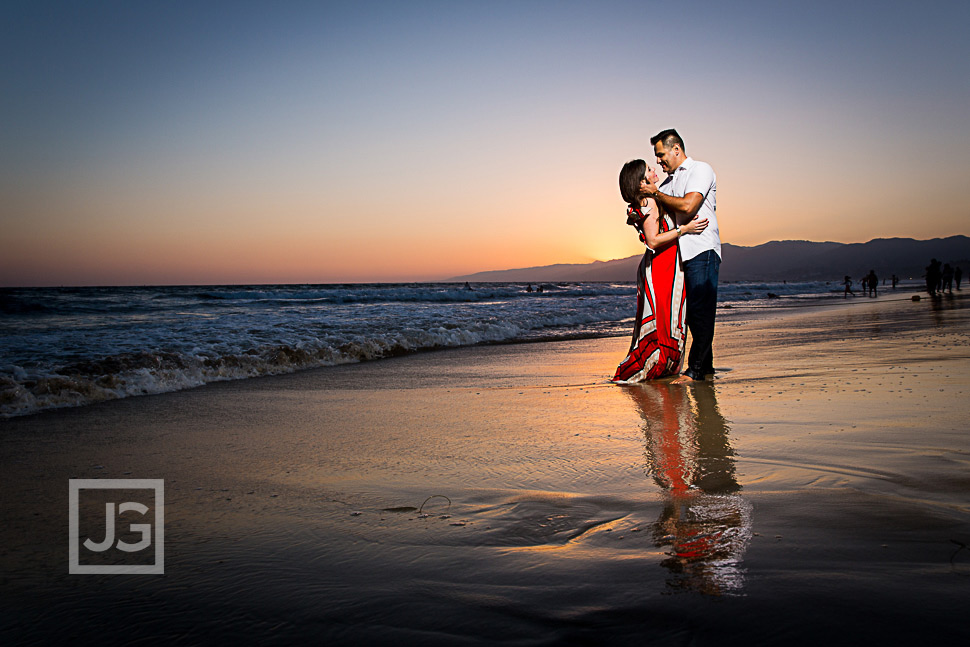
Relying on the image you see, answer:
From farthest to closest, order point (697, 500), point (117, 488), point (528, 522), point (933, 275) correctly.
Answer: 1. point (933, 275)
2. point (117, 488)
3. point (697, 500)
4. point (528, 522)

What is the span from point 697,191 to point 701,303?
924 millimetres

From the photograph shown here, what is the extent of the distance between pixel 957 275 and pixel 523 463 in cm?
3604

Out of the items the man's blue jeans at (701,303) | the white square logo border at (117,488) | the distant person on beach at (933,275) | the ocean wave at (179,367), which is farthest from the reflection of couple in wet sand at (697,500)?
the distant person on beach at (933,275)

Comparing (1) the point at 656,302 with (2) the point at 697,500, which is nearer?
(2) the point at 697,500

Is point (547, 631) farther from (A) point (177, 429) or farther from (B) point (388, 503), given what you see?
(A) point (177, 429)

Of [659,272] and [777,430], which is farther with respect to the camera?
[659,272]

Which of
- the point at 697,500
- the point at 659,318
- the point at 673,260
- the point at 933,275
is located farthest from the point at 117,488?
the point at 933,275

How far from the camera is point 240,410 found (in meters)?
4.41

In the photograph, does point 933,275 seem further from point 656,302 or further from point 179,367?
point 179,367

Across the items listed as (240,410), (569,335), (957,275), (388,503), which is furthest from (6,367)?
(957,275)

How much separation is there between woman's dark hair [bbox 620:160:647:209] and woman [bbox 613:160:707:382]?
0.11ft

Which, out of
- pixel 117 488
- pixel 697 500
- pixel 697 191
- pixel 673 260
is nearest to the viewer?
pixel 697 500

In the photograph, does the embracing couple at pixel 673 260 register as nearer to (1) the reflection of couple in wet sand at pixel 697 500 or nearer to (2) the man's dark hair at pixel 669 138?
(2) the man's dark hair at pixel 669 138

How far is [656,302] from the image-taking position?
5.08 metres
